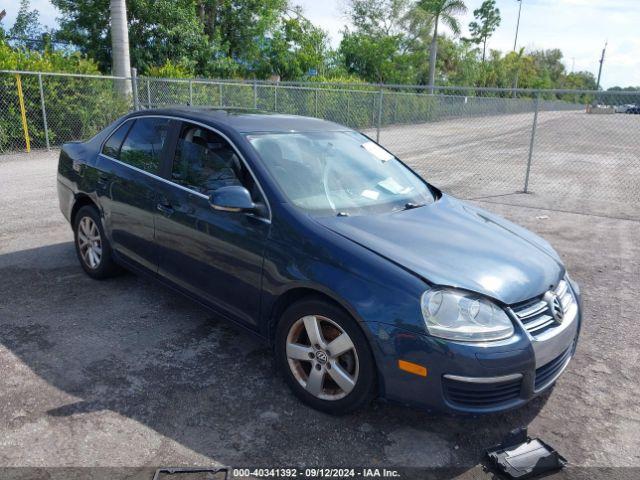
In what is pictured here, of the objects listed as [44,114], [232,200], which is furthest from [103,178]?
[44,114]

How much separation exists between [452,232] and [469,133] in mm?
15912

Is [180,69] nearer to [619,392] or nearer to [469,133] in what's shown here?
[469,133]

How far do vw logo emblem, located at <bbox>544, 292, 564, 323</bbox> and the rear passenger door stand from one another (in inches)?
107

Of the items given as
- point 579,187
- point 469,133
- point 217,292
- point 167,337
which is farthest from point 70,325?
point 469,133

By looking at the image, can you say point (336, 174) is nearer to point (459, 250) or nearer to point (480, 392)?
point (459, 250)

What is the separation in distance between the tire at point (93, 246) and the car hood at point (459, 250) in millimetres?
2445

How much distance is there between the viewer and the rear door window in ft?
13.3

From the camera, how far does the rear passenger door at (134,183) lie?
3.98 metres

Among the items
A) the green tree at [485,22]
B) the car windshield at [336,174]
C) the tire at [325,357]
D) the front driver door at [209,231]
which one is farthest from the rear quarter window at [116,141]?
the green tree at [485,22]

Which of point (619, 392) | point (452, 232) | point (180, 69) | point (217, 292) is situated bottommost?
point (619, 392)

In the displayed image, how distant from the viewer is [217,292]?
11.5ft

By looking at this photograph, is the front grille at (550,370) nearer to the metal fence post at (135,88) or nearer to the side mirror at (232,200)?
the side mirror at (232,200)

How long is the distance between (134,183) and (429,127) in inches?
601

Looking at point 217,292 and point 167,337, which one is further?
point 167,337
